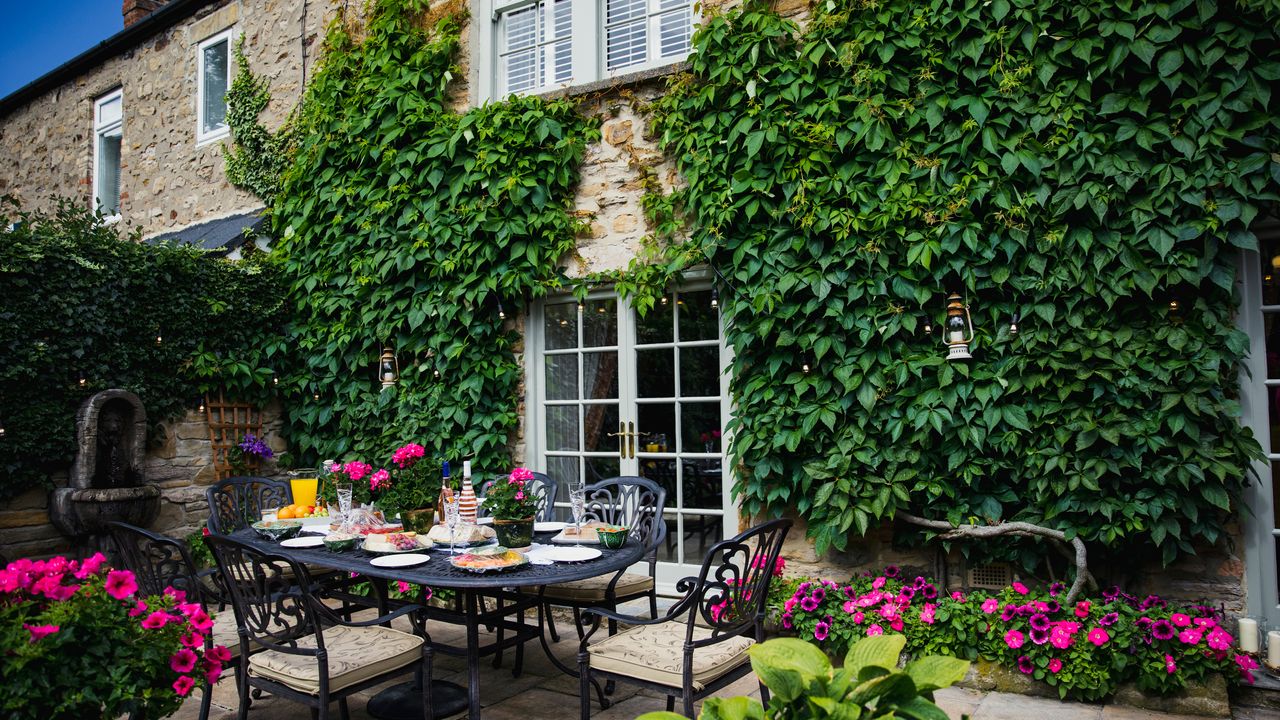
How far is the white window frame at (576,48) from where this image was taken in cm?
514

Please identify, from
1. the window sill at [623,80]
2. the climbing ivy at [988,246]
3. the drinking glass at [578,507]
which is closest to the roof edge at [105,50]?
the window sill at [623,80]

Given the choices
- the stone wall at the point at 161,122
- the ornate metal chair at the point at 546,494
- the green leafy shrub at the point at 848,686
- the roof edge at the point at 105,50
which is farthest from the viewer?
the roof edge at the point at 105,50

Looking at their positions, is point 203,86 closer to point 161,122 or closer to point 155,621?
point 161,122

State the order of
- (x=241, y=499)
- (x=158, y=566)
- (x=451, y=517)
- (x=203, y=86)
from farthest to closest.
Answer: (x=203, y=86) < (x=241, y=499) < (x=451, y=517) < (x=158, y=566)

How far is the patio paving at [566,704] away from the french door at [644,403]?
128cm

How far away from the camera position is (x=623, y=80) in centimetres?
501

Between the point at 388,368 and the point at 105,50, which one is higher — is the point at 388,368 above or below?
below

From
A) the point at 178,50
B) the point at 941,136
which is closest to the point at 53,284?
the point at 178,50

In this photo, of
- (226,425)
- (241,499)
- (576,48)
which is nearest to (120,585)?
(241,499)

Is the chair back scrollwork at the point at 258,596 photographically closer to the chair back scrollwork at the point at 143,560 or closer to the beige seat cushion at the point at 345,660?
the beige seat cushion at the point at 345,660

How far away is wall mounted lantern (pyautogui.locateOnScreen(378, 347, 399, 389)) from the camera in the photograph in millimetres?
5574

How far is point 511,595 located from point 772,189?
102 inches

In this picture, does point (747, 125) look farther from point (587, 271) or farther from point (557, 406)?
point (557, 406)

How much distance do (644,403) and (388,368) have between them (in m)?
1.92
